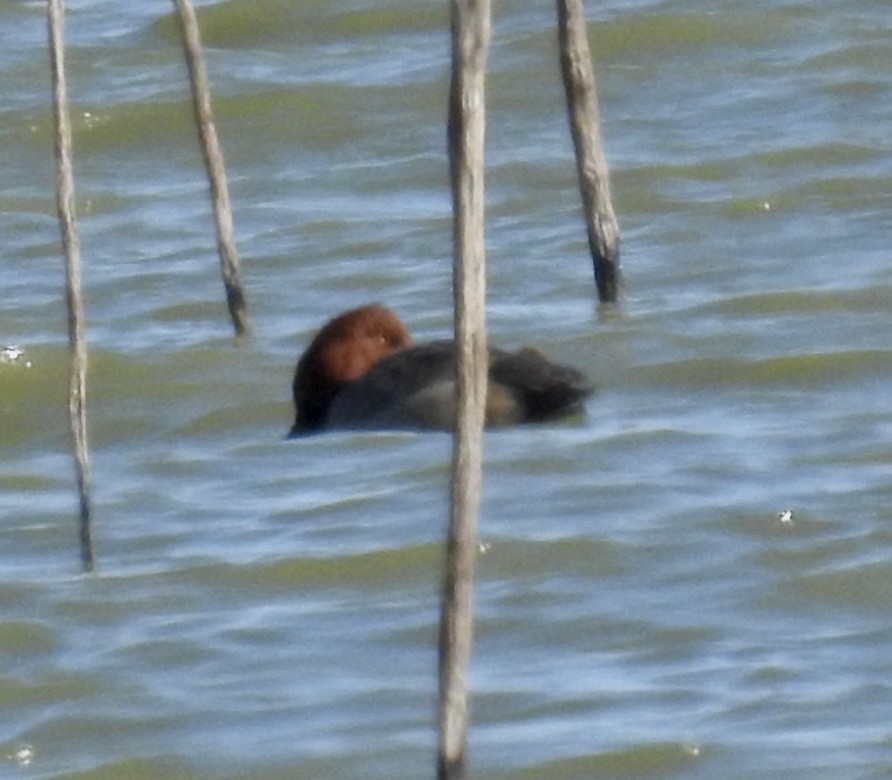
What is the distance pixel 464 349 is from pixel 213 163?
607 centimetres

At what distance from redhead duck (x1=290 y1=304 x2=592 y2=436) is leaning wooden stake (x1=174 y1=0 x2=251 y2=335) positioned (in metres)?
0.48

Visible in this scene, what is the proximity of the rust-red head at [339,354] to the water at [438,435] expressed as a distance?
0.16 m

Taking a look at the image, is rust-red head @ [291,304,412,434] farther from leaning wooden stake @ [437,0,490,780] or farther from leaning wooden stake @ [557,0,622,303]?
leaning wooden stake @ [437,0,490,780]

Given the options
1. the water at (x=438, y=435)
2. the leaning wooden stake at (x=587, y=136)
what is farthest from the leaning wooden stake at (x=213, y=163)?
the leaning wooden stake at (x=587, y=136)

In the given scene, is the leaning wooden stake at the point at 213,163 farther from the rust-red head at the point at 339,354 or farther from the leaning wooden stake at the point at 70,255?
the leaning wooden stake at the point at 70,255

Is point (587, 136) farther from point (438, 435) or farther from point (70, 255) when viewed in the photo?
point (70, 255)

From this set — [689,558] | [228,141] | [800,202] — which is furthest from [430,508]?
[228,141]

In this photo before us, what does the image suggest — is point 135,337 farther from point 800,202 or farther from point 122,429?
point 800,202

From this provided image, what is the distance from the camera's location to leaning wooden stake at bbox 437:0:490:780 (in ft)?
15.4

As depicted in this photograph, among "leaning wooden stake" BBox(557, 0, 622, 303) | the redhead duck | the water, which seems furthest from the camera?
"leaning wooden stake" BBox(557, 0, 622, 303)

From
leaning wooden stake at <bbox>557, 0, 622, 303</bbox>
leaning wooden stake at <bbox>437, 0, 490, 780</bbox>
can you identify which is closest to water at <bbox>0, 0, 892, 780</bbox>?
leaning wooden stake at <bbox>557, 0, 622, 303</bbox>

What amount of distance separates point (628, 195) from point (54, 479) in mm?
3929

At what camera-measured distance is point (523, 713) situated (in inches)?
272

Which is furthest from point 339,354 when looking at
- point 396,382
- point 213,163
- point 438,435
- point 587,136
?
point 587,136
